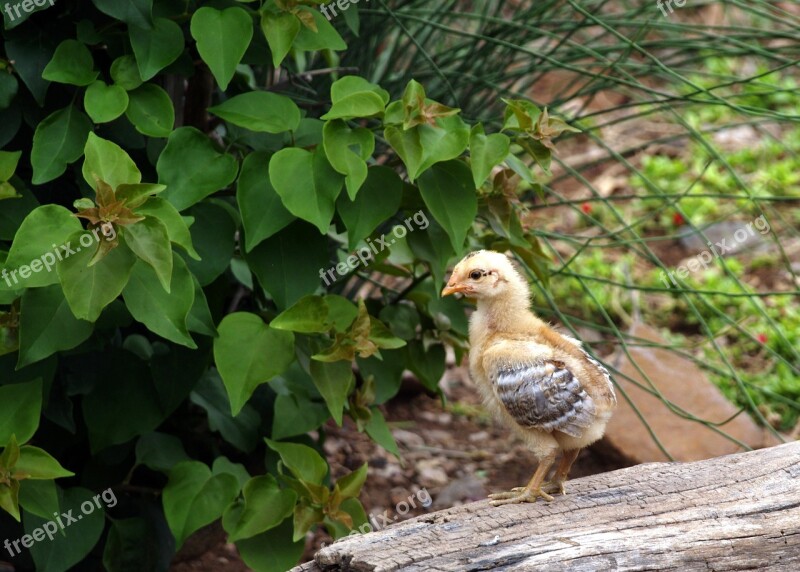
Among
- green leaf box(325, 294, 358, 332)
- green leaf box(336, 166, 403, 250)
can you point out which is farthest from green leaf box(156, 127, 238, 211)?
green leaf box(325, 294, 358, 332)

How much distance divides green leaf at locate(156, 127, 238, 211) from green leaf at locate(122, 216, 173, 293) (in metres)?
0.35

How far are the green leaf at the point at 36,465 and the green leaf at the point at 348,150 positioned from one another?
1045 mm

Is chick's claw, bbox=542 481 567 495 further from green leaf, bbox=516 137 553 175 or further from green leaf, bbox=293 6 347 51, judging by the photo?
green leaf, bbox=293 6 347 51

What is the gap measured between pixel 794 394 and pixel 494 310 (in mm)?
2461

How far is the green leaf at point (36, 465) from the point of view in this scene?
2.71 m

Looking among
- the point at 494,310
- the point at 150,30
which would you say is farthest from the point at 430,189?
the point at 150,30

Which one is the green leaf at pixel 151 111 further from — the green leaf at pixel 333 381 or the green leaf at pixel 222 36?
the green leaf at pixel 333 381

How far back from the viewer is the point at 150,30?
286 cm

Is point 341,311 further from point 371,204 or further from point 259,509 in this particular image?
point 259,509

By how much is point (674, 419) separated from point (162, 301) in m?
2.80

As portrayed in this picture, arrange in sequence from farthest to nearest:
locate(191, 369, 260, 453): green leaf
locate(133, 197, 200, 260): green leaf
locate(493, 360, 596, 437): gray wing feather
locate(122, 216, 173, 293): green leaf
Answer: locate(191, 369, 260, 453): green leaf
locate(493, 360, 596, 437): gray wing feather
locate(133, 197, 200, 260): green leaf
locate(122, 216, 173, 293): green leaf

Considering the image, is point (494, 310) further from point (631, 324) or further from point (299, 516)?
point (631, 324)

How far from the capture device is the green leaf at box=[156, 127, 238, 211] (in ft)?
9.20

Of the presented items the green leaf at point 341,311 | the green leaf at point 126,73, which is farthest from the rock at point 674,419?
the green leaf at point 126,73
